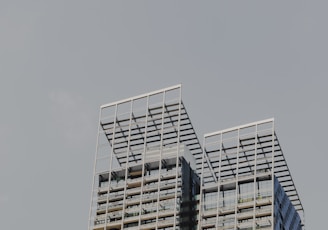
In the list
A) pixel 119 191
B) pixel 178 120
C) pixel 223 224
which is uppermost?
pixel 178 120

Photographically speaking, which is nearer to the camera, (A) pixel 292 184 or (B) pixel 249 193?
(B) pixel 249 193

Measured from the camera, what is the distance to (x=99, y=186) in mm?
192875

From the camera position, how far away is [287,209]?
19200 centimetres

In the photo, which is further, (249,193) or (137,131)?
(137,131)

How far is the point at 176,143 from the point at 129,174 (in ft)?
45.2

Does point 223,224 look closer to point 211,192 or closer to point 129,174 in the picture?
point 211,192

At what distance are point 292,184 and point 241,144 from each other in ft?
62.6

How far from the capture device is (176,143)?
7520 inches

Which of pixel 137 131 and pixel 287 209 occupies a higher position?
pixel 137 131

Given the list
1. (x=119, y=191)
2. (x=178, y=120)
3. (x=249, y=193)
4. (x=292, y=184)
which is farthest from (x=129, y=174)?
(x=292, y=184)

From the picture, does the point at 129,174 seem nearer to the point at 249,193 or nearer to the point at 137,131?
the point at 137,131

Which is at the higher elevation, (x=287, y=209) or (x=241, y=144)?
(x=241, y=144)

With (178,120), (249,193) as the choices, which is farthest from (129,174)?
(249,193)

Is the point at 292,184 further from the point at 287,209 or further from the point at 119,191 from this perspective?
the point at 119,191
